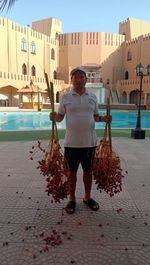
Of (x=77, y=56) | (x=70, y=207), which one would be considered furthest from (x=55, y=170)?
(x=77, y=56)

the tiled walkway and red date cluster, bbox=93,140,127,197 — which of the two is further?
red date cluster, bbox=93,140,127,197

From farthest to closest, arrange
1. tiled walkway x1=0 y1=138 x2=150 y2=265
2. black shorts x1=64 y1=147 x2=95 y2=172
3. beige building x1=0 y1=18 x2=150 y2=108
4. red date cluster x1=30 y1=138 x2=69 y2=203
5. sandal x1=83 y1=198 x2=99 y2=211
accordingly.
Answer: beige building x1=0 y1=18 x2=150 y2=108 < sandal x1=83 y1=198 x2=99 y2=211 < black shorts x1=64 y1=147 x2=95 y2=172 < red date cluster x1=30 y1=138 x2=69 y2=203 < tiled walkway x1=0 y1=138 x2=150 y2=265

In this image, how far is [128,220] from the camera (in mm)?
2787

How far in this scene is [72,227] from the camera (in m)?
2.63

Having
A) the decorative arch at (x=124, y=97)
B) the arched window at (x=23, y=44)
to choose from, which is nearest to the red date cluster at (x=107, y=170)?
the arched window at (x=23, y=44)

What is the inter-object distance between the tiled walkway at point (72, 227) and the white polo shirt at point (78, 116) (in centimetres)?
79

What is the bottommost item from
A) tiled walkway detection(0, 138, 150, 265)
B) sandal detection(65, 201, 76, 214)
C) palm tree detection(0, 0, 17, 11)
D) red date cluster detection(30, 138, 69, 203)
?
tiled walkway detection(0, 138, 150, 265)

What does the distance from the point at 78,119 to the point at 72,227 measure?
41.7 inches

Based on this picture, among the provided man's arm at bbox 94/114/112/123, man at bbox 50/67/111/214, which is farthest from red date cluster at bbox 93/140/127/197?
man's arm at bbox 94/114/112/123

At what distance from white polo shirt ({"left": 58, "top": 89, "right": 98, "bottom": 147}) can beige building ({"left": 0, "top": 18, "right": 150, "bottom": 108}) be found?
27442 mm

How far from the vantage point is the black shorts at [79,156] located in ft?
9.46

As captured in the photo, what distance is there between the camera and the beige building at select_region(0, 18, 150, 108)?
3084cm

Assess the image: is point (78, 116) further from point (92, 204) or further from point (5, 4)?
point (5, 4)

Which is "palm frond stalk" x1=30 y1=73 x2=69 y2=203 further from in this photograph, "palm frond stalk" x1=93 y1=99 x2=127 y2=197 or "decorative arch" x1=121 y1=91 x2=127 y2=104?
"decorative arch" x1=121 y1=91 x2=127 y2=104
